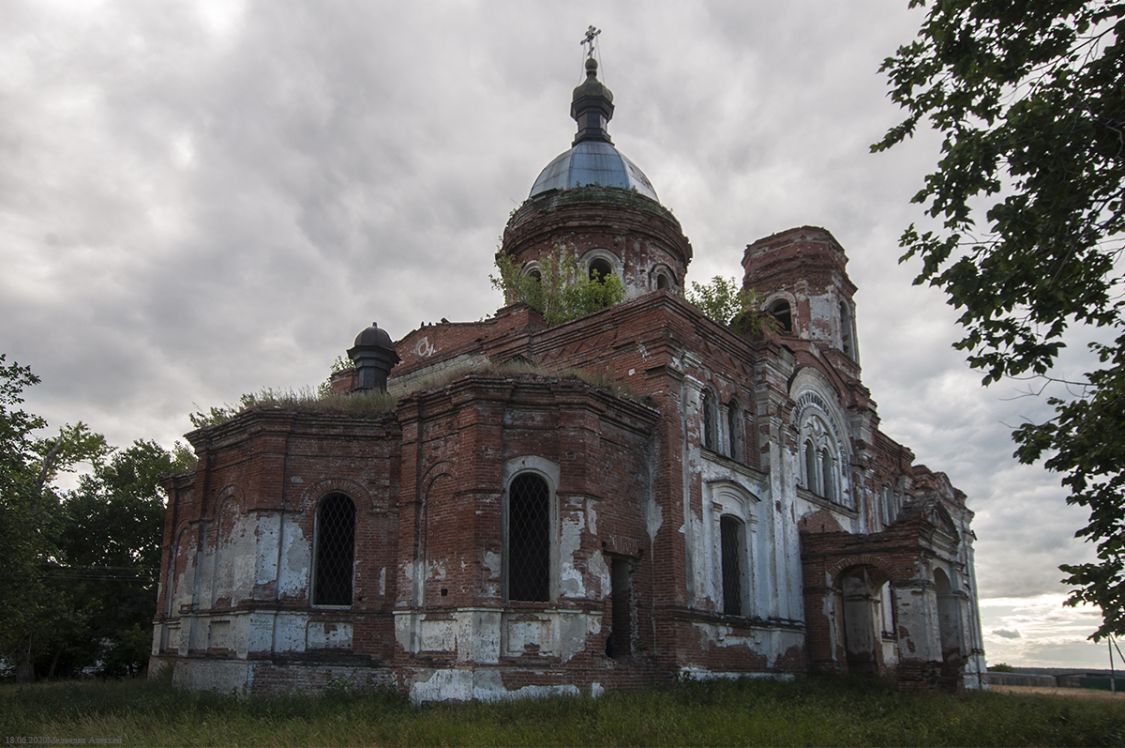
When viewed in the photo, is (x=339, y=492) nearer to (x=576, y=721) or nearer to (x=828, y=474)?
(x=576, y=721)

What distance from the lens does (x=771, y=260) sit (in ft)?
91.6

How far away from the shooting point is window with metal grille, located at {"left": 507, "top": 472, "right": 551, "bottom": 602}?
14.5 m

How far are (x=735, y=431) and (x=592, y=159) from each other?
34.9 ft

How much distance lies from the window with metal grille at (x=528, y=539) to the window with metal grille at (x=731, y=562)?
469 centimetres

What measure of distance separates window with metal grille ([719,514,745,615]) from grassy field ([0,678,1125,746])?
7.82ft

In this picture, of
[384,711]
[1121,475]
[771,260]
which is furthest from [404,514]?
[771,260]

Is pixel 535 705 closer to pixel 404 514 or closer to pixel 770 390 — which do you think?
pixel 404 514

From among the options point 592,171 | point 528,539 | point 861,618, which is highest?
point 592,171

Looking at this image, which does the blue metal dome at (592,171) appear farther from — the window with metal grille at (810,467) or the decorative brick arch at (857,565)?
the decorative brick arch at (857,565)

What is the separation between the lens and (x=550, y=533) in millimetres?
14680

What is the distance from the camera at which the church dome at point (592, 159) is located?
25.9 meters

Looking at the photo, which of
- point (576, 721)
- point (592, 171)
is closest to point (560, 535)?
point (576, 721)

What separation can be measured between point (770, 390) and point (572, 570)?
7751 mm

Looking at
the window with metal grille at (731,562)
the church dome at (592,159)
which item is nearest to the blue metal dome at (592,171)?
the church dome at (592,159)
